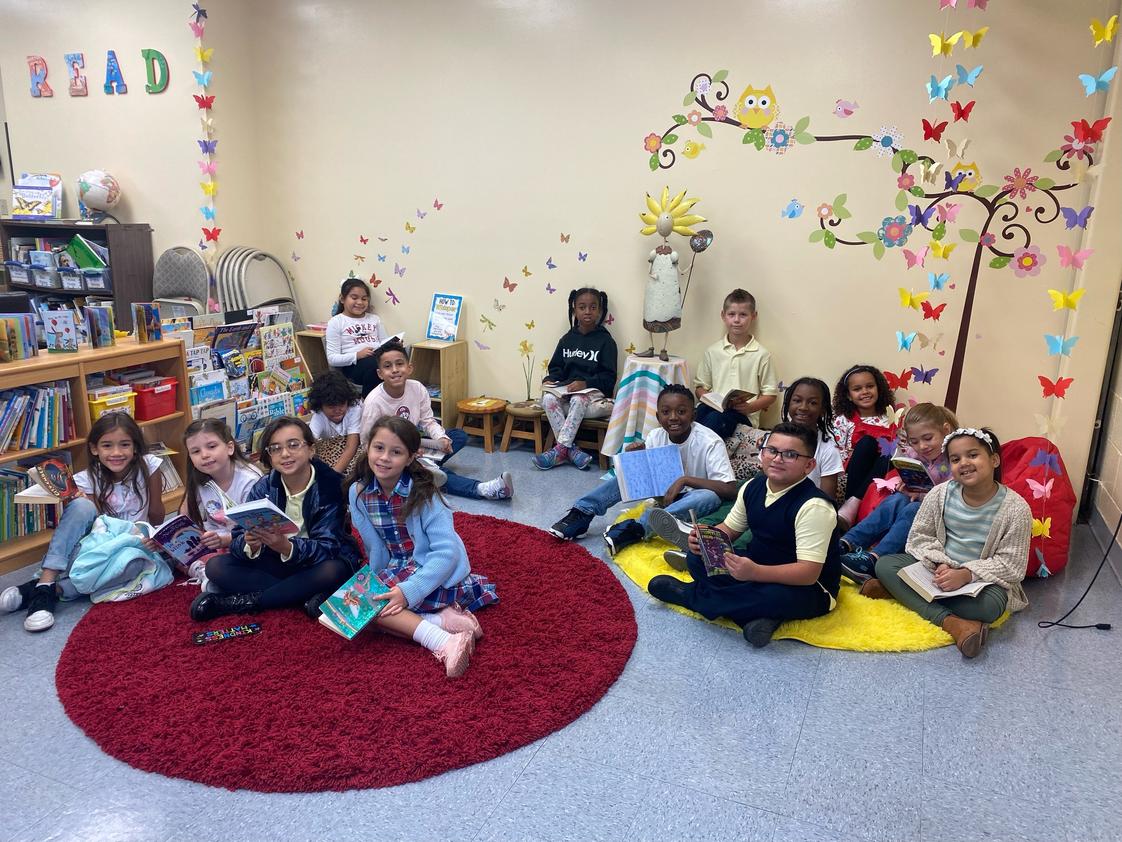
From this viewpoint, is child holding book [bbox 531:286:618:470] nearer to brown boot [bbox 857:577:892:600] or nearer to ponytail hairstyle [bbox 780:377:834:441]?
ponytail hairstyle [bbox 780:377:834:441]

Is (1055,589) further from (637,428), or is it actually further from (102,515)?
(102,515)

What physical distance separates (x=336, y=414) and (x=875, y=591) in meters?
2.64

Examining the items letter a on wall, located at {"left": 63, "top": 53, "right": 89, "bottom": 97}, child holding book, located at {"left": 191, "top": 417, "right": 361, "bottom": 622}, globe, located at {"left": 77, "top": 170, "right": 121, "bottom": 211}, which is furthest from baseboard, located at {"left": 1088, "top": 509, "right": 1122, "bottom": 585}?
letter a on wall, located at {"left": 63, "top": 53, "right": 89, "bottom": 97}

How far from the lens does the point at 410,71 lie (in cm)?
473

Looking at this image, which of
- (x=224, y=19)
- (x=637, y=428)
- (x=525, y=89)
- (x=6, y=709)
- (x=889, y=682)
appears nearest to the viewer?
(x=6, y=709)

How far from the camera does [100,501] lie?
282 centimetres

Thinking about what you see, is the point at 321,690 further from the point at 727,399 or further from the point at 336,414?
the point at 727,399

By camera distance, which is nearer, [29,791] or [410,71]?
[29,791]

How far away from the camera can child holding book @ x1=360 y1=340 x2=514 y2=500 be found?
3.83 m

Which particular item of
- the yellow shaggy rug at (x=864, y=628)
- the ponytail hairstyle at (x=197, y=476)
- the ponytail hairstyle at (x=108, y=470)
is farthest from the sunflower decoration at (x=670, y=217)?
the ponytail hairstyle at (x=108, y=470)

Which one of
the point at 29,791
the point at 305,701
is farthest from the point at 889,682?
the point at 29,791

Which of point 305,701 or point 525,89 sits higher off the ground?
point 525,89

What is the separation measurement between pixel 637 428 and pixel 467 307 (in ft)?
4.96

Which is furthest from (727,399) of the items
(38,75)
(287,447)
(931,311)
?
(38,75)
